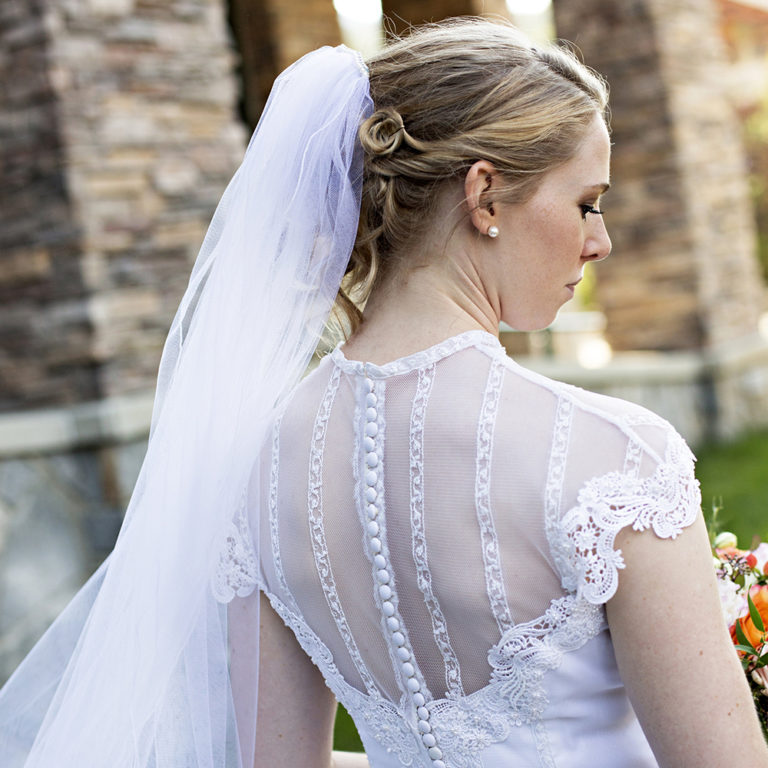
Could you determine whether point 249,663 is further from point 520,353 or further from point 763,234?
point 763,234

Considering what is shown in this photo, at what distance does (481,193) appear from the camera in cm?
140

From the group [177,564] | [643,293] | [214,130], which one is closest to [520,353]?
[643,293]

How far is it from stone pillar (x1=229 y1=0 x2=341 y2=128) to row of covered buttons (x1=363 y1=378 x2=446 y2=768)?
6.81 metres

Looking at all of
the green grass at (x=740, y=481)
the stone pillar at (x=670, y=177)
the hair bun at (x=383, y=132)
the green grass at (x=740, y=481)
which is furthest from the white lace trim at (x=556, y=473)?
the stone pillar at (x=670, y=177)

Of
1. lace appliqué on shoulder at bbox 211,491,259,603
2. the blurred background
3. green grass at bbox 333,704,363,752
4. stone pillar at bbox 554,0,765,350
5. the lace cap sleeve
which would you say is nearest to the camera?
the lace cap sleeve

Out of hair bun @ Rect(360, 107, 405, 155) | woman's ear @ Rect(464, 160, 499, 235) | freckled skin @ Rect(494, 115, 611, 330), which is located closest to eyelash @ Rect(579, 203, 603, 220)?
freckled skin @ Rect(494, 115, 611, 330)

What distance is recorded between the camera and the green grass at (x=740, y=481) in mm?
5775

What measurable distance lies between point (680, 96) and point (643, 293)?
1498 mm

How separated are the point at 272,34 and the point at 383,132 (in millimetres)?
6772

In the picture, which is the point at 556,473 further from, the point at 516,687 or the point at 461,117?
the point at 461,117

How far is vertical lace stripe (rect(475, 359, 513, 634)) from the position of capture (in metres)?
1.29

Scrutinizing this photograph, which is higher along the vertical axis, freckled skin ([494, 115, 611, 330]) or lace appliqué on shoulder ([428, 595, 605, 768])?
freckled skin ([494, 115, 611, 330])

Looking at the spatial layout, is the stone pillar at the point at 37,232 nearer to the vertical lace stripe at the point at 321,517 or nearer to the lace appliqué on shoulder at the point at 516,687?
the vertical lace stripe at the point at 321,517

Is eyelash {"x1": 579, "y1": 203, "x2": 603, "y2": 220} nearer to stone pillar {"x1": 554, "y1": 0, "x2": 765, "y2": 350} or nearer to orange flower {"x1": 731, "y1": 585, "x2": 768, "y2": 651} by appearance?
orange flower {"x1": 731, "y1": 585, "x2": 768, "y2": 651}
